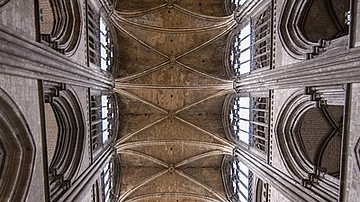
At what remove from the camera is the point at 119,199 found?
22.0 metres

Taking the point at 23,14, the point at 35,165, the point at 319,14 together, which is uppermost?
the point at 319,14

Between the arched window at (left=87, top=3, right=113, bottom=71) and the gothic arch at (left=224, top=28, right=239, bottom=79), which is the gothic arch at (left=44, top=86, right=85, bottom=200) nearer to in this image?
the arched window at (left=87, top=3, right=113, bottom=71)

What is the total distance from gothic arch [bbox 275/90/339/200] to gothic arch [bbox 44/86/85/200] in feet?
22.9

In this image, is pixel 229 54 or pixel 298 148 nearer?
pixel 298 148

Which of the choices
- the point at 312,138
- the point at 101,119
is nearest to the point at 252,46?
the point at 312,138

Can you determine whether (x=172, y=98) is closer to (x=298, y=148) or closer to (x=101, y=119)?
(x=101, y=119)

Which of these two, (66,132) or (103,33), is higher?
(103,33)

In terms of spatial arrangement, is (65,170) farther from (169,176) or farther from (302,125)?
(169,176)

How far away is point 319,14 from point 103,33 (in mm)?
10214

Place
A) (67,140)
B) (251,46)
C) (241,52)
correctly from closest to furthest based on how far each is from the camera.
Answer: (67,140), (251,46), (241,52)

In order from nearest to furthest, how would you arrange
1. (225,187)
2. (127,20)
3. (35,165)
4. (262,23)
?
(35,165), (262,23), (127,20), (225,187)

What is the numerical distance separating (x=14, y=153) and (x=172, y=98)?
46.7 feet

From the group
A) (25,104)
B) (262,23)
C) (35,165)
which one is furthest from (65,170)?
(262,23)

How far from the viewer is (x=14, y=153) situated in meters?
8.55
